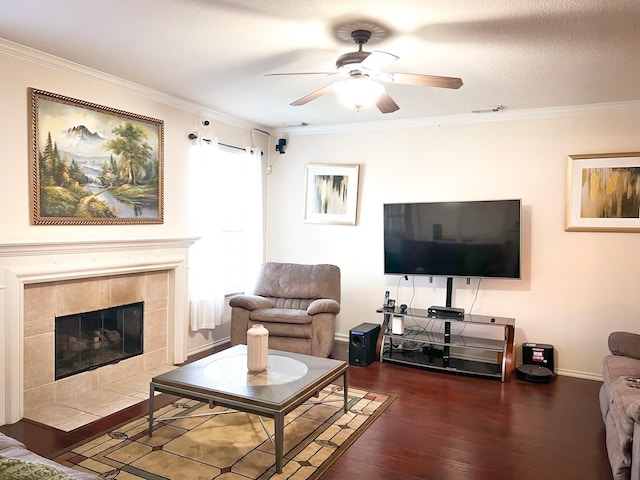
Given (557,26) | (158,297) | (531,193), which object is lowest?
(158,297)

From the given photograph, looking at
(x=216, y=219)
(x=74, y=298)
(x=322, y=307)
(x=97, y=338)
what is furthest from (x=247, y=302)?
(x=74, y=298)

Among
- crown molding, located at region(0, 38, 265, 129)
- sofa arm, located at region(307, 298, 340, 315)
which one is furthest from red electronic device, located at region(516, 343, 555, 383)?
crown molding, located at region(0, 38, 265, 129)

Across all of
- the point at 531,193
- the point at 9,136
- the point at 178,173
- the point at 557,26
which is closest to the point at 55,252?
the point at 9,136

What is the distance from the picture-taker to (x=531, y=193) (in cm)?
460

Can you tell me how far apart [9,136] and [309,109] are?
8.47 feet

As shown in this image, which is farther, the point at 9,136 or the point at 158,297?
the point at 158,297

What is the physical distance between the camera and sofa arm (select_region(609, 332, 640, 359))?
3.40 meters

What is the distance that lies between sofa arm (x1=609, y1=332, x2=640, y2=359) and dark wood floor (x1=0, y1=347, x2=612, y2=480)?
0.50 meters

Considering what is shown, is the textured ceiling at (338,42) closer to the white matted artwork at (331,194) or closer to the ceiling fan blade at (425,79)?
the ceiling fan blade at (425,79)

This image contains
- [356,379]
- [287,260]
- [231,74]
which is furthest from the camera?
[287,260]

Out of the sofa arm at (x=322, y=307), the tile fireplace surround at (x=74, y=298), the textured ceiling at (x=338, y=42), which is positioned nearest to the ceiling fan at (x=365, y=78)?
the textured ceiling at (x=338, y=42)

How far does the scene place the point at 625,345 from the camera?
11.3ft

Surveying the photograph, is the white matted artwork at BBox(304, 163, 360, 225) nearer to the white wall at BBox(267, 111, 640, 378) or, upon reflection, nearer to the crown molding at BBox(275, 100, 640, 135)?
the white wall at BBox(267, 111, 640, 378)

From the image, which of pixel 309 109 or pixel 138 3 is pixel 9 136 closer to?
pixel 138 3
